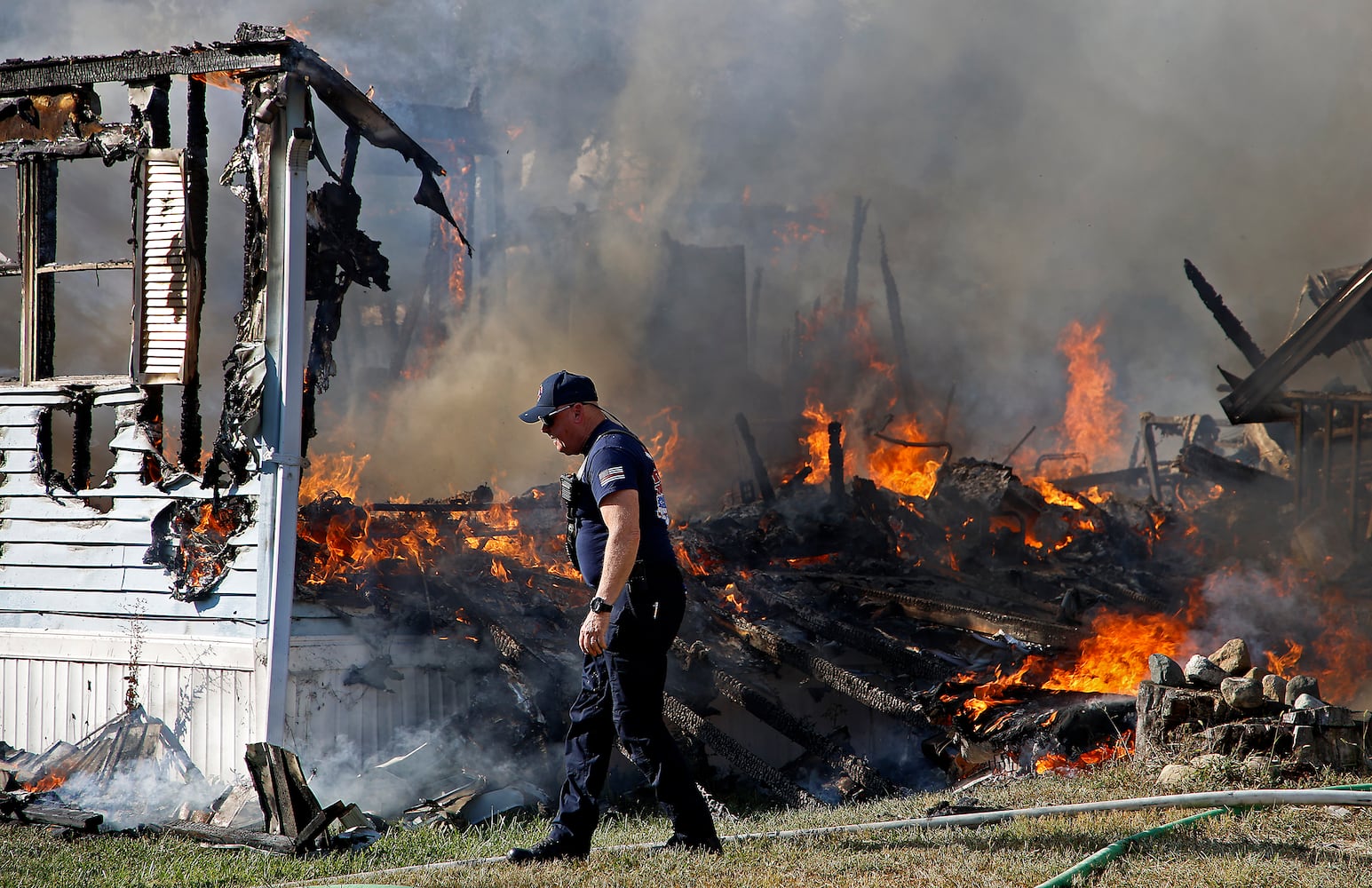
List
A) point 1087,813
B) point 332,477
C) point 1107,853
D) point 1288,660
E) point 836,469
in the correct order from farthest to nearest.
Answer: point 332,477
point 836,469
point 1288,660
point 1087,813
point 1107,853

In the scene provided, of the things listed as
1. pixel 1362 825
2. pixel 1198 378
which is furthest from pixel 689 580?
pixel 1198 378

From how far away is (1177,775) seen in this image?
5383 millimetres

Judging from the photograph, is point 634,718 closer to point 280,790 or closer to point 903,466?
point 280,790

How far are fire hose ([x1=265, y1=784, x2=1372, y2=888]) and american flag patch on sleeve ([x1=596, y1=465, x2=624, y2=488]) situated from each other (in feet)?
5.33

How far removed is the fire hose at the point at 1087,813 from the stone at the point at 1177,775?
2.50ft

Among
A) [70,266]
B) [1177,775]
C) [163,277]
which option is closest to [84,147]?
[70,266]

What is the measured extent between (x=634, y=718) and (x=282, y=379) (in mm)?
4010

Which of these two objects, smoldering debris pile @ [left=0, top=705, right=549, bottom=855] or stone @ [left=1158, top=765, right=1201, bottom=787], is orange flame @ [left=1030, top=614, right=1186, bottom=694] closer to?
stone @ [left=1158, top=765, right=1201, bottom=787]

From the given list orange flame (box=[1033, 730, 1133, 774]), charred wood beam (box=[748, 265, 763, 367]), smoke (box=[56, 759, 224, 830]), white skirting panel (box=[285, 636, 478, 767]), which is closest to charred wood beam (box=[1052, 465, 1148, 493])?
charred wood beam (box=[748, 265, 763, 367])

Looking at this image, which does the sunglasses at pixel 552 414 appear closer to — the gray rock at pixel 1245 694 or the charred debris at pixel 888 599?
the charred debris at pixel 888 599

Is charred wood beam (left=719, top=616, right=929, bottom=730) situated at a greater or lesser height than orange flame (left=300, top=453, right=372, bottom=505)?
lesser

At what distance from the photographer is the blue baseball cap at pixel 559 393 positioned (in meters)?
4.27

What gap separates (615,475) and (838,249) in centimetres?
2090

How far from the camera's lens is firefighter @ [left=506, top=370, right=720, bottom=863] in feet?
13.1
